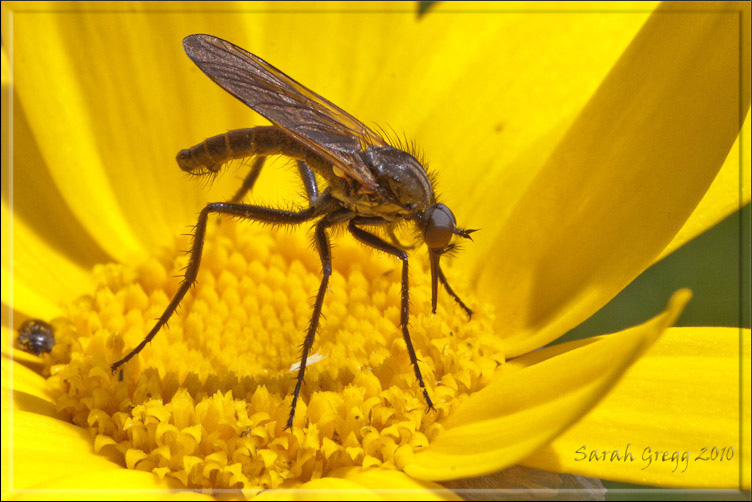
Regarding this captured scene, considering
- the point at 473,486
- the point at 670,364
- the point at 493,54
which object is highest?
the point at 493,54

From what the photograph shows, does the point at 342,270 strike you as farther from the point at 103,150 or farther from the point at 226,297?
the point at 103,150

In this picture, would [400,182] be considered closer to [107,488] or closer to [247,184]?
[247,184]

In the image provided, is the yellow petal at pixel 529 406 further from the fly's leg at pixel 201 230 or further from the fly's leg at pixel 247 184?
the fly's leg at pixel 247 184

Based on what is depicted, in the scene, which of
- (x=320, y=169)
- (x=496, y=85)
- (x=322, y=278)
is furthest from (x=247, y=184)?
(x=496, y=85)

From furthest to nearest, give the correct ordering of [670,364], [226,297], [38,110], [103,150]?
[103,150], [38,110], [226,297], [670,364]

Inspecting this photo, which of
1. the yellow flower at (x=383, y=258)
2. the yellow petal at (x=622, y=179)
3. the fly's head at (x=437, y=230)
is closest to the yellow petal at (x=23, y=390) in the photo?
the yellow flower at (x=383, y=258)

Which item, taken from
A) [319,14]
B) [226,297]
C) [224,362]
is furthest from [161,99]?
[224,362]

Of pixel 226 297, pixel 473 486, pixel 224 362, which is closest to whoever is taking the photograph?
pixel 473 486
